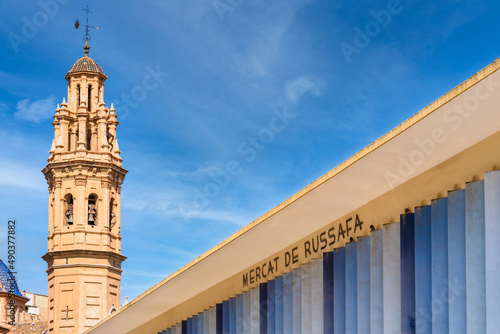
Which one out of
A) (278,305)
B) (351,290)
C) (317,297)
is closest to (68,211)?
(278,305)

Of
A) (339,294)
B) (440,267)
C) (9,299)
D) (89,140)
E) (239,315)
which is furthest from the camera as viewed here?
Answer: (9,299)

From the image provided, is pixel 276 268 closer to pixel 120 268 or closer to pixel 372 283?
pixel 372 283

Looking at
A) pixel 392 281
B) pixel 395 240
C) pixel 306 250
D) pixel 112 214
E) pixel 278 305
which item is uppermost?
pixel 112 214

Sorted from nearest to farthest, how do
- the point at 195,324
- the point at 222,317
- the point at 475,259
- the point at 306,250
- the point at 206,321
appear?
the point at 475,259, the point at 306,250, the point at 222,317, the point at 206,321, the point at 195,324

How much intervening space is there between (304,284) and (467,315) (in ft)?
18.5

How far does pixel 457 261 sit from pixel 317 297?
4.71 metres

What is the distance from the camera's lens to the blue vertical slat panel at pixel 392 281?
577 inches

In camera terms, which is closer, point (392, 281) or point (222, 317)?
point (392, 281)

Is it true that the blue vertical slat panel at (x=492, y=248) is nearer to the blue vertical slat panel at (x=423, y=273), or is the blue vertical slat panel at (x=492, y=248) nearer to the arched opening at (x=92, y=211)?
the blue vertical slat panel at (x=423, y=273)

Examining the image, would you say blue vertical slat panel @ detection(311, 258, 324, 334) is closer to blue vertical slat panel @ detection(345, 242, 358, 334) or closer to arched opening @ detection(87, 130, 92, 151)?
blue vertical slat panel @ detection(345, 242, 358, 334)

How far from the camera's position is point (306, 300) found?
1795 centimetres

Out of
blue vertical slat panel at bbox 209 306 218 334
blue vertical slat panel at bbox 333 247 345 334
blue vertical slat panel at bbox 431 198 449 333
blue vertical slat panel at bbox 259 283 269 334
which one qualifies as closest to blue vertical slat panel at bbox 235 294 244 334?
blue vertical slat panel at bbox 259 283 269 334

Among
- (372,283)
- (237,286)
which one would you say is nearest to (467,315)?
(372,283)

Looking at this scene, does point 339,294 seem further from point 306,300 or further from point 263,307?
point 263,307
